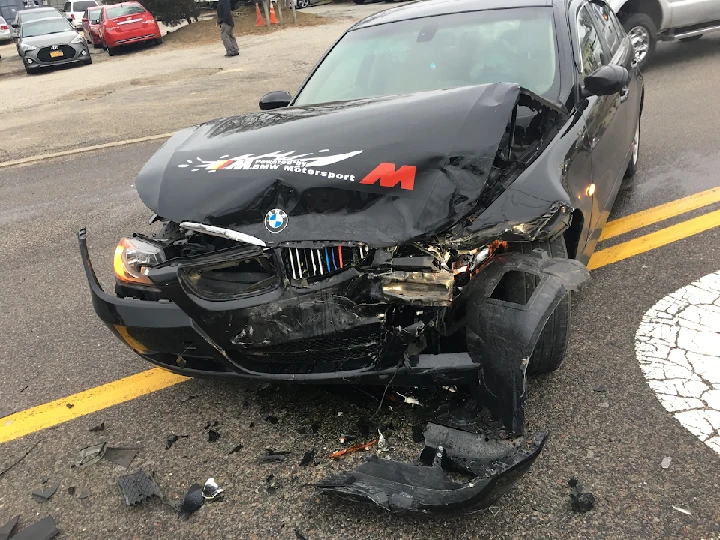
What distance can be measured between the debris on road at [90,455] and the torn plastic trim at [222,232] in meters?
1.05

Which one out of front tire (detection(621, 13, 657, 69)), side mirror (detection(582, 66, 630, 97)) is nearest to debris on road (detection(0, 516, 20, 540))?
side mirror (detection(582, 66, 630, 97))

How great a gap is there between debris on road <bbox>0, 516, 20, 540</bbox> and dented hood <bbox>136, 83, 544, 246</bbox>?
1302 mm

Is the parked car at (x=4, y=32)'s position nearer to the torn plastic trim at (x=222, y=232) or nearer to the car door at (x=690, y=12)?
the car door at (x=690, y=12)

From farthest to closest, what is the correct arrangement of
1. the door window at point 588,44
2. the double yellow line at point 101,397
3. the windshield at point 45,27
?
the windshield at point 45,27 < the door window at point 588,44 < the double yellow line at point 101,397

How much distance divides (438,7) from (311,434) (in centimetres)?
304

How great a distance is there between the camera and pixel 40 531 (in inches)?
89.9

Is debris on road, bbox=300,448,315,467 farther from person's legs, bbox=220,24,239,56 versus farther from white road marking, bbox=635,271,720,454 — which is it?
person's legs, bbox=220,24,239,56

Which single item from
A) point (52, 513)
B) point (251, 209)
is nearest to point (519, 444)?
point (251, 209)

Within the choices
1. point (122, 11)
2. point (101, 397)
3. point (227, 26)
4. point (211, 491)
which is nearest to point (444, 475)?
point (211, 491)

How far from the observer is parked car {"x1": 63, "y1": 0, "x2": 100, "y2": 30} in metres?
27.2

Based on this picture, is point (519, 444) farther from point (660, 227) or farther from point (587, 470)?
point (660, 227)

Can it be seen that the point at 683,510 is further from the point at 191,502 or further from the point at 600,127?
the point at 600,127

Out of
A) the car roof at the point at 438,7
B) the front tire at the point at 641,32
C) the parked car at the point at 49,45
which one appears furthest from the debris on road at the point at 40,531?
the parked car at the point at 49,45

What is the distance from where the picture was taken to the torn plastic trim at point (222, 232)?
94.7 inches
